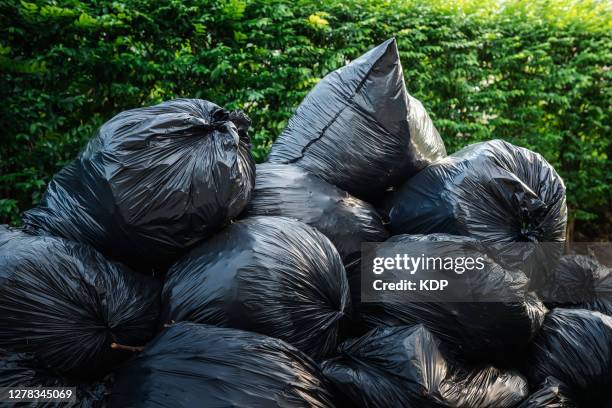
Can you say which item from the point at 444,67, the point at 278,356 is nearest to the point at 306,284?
the point at 278,356

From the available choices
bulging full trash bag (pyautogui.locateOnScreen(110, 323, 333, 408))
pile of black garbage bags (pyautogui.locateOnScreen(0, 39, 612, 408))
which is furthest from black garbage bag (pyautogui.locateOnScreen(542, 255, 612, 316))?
bulging full trash bag (pyautogui.locateOnScreen(110, 323, 333, 408))

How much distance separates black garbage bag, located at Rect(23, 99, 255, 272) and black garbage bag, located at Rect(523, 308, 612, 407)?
3.62 ft

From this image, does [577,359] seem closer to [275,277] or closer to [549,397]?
[549,397]

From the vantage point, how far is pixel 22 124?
3369mm

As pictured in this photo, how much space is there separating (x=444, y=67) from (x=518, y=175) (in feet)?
10.3

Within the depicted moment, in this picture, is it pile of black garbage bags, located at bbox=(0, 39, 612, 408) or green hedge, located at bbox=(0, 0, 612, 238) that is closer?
pile of black garbage bags, located at bbox=(0, 39, 612, 408)

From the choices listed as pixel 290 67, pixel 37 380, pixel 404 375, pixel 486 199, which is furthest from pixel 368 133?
pixel 290 67

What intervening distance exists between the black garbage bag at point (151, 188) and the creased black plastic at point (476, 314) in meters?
0.59

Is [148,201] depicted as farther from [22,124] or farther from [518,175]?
[22,124]

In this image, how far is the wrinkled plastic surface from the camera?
1979mm

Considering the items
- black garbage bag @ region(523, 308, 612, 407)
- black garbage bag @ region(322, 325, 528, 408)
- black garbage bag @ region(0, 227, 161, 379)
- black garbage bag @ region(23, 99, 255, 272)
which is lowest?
black garbage bag @ region(523, 308, 612, 407)

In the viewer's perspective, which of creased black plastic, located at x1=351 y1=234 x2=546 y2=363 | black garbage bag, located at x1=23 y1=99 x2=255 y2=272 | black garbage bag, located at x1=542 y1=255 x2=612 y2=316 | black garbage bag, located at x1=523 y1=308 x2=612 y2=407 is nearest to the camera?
black garbage bag, located at x1=23 y1=99 x2=255 y2=272

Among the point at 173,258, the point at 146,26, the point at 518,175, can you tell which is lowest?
the point at 173,258

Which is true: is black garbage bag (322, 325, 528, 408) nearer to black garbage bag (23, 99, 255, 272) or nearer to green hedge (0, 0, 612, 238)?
black garbage bag (23, 99, 255, 272)
